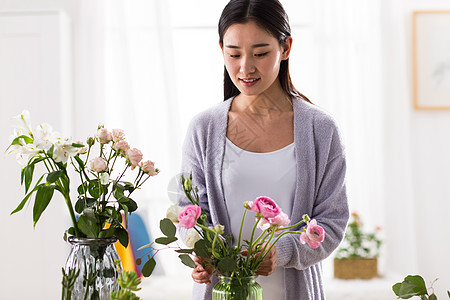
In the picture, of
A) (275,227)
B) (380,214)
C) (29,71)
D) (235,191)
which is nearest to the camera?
(275,227)

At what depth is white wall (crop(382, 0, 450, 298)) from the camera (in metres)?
3.87

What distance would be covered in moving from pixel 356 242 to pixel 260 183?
2.18 m

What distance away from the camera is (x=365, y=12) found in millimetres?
3947

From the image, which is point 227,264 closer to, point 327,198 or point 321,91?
point 327,198

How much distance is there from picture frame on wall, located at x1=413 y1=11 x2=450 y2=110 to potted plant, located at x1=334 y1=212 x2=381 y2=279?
1011mm

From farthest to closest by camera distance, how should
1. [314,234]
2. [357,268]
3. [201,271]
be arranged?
[357,268] → [201,271] → [314,234]

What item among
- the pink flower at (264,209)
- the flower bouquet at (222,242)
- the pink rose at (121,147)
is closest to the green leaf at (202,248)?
the flower bouquet at (222,242)

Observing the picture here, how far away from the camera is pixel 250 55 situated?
1428 millimetres

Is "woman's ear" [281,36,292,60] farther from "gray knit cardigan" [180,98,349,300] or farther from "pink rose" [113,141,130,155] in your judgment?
"pink rose" [113,141,130,155]

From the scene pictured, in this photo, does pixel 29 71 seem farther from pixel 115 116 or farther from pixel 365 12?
pixel 365 12

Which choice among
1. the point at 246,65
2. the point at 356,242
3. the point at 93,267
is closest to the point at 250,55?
the point at 246,65

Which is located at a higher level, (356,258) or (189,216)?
(189,216)

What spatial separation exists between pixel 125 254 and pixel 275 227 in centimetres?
234

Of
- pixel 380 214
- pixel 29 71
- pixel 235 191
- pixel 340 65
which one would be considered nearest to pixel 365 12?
pixel 340 65
